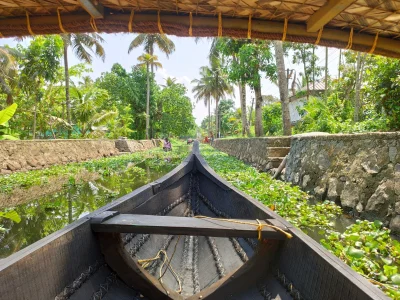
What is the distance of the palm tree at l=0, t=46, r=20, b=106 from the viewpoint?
12172 millimetres

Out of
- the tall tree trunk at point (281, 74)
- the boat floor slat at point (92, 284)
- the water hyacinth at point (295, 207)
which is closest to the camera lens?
the boat floor slat at point (92, 284)

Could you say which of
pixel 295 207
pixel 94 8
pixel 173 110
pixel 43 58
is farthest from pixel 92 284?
pixel 173 110

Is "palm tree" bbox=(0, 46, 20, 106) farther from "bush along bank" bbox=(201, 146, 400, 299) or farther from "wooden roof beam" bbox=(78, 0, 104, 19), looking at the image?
"bush along bank" bbox=(201, 146, 400, 299)

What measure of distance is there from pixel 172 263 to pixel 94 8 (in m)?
2.45

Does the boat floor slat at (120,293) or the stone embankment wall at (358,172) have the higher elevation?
the stone embankment wall at (358,172)

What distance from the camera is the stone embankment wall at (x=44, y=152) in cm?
718

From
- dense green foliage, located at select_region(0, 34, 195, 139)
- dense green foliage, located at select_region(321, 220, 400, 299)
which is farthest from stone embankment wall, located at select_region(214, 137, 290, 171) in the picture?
dense green foliage, located at select_region(0, 34, 195, 139)

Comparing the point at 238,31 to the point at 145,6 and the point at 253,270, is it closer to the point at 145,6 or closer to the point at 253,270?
the point at 145,6

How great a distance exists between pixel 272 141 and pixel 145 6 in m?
5.58

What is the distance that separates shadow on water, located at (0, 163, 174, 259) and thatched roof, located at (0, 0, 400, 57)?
2462mm

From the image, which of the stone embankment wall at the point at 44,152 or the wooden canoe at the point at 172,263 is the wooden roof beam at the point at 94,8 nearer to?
the wooden canoe at the point at 172,263

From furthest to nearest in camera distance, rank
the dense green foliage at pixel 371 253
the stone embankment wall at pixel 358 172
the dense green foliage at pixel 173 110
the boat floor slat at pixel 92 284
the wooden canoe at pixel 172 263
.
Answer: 1. the dense green foliage at pixel 173 110
2. the stone embankment wall at pixel 358 172
3. the dense green foliage at pixel 371 253
4. the boat floor slat at pixel 92 284
5. the wooden canoe at pixel 172 263

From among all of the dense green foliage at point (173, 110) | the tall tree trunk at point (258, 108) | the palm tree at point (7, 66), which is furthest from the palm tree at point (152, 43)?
the tall tree trunk at point (258, 108)

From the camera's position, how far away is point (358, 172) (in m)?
3.50
